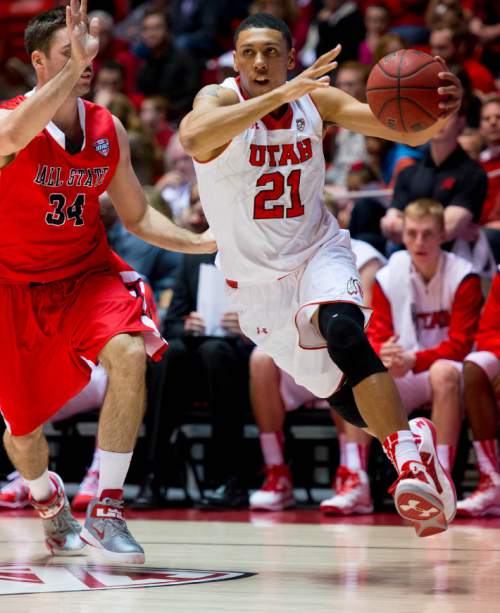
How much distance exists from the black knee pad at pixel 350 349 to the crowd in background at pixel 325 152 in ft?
4.51

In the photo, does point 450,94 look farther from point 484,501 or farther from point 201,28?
point 201,28

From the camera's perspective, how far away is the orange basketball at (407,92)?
13.9ft

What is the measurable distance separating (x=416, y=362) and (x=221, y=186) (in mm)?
2290

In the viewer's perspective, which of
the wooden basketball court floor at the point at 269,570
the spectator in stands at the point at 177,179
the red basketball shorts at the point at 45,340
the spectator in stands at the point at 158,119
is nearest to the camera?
the wooden basketball court floor at the point at 269,570

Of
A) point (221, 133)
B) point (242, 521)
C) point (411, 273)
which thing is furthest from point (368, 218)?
point (221, 133)

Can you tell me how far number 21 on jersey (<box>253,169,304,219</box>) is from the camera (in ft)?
14.4

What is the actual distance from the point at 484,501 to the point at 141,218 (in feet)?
8.27

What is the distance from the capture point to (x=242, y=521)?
596 centimetres

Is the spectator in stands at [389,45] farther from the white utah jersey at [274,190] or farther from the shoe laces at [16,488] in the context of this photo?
the white utah jersey at [274,190]

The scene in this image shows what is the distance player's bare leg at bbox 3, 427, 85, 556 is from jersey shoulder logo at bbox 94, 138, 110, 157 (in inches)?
44.4

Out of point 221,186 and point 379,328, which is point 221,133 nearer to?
point 221,186

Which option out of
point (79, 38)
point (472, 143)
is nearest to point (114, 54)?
point (472, 143)

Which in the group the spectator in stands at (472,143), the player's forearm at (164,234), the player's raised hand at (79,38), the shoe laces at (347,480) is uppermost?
the spectator in stands at (472,143)

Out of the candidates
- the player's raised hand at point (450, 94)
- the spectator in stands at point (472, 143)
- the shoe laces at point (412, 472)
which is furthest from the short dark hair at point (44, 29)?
the spectator in stands at point (472, 143)
